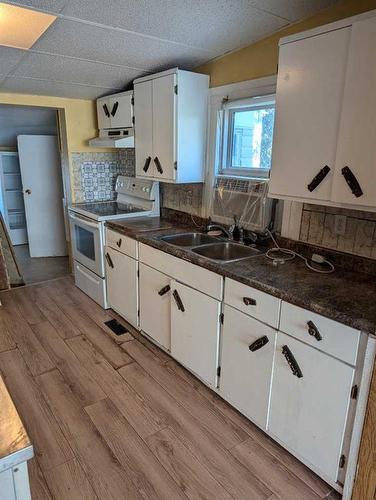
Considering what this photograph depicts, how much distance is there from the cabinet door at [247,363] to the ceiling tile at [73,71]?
215cm

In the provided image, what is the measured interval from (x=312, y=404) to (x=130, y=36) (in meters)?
2.35

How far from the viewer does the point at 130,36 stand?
2229 mm

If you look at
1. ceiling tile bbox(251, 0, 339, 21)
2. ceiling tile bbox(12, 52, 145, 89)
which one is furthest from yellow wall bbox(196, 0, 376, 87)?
ceiling tile bbox(12, 52, 145, 89)

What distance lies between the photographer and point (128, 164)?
3.69 m

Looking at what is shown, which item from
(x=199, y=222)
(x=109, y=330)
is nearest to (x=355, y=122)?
(x=199, y=222)

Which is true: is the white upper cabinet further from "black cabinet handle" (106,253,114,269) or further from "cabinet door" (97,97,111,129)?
"cabinet door" (97,97,111,129)

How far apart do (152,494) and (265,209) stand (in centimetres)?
172

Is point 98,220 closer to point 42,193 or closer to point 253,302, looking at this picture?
point 253,302

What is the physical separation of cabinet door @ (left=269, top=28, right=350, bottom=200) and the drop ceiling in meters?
0.46

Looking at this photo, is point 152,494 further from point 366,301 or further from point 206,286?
point 366,301

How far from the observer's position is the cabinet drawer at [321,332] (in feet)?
4.43

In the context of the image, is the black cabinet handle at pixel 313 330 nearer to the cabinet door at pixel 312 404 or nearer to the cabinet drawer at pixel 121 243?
the cabinet door at pixel 312 404

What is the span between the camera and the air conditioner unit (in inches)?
93.1

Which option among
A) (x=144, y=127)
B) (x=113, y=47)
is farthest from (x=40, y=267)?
(x=113, y=47)
